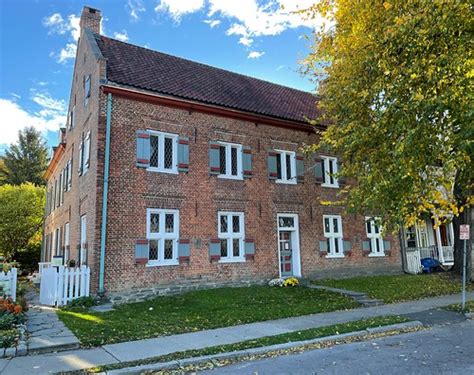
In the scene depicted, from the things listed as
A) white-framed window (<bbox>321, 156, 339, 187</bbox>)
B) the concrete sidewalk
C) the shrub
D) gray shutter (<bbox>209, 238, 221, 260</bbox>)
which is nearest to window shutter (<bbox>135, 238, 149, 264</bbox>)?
the shrub

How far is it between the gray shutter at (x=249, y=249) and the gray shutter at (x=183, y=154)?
3950mm

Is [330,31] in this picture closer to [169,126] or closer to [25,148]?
[169,126]

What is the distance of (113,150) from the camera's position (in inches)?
530

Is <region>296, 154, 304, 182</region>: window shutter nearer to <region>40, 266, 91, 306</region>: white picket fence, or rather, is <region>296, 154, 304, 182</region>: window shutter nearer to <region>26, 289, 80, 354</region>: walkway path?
<region>40, 266, 91, 306</region>: white picket fence

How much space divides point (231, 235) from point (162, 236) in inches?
119

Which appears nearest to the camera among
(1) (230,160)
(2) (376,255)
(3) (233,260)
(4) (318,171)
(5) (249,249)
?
(3) (233,260)

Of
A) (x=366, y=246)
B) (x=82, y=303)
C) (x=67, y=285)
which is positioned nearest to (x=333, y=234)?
(x=366, y=246)

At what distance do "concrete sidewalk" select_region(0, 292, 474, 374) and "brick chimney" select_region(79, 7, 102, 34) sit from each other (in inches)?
582

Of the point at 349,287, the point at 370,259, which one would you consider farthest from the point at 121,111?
the point at 370,259

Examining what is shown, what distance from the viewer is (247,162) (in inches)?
651

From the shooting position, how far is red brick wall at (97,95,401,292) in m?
13.2

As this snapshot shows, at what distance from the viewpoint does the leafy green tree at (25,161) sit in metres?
48.3

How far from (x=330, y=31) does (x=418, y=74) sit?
5.31 m

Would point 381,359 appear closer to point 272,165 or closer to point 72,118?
point 272,165
